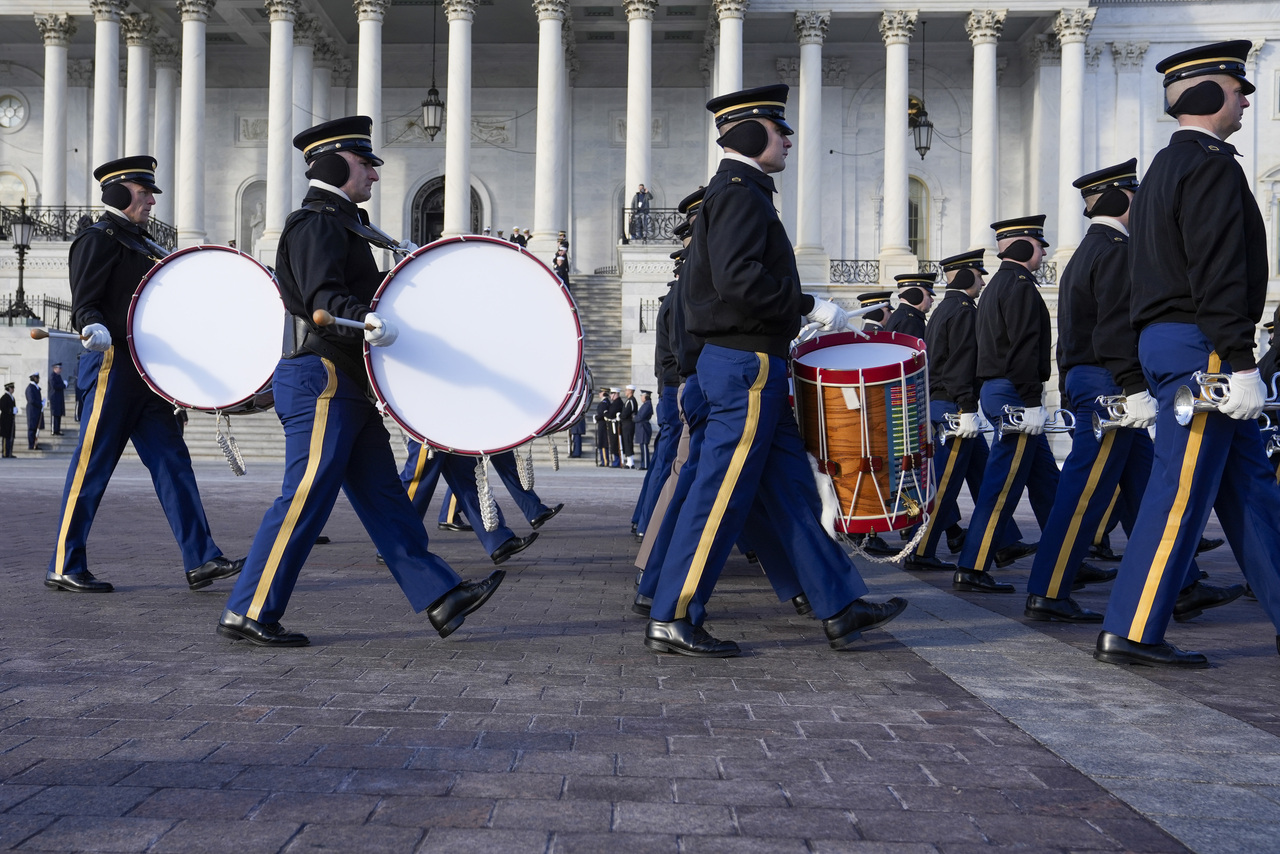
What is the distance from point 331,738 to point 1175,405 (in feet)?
10.7

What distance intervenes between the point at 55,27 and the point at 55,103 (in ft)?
6.78

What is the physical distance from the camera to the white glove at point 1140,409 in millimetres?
5304

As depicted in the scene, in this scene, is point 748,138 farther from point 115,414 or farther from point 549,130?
point 549,130

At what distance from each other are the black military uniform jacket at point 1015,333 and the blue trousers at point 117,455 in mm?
4683

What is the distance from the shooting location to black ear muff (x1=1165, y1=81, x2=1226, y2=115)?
4.55m

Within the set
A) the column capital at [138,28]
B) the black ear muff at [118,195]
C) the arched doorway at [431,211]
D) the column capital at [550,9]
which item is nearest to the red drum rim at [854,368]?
the black ear muff at [118,195]

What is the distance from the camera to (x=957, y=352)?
7770 mm

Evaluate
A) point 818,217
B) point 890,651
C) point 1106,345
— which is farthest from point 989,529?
point 818,217

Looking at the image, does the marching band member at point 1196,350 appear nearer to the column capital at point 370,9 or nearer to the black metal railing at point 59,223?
the column capital at point 370,9

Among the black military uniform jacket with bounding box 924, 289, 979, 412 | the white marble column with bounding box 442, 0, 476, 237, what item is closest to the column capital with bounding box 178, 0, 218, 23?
the white marble column with bounding box 442, 0, 476, 237

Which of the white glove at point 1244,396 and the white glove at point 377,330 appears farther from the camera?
the white glove at point 377,330

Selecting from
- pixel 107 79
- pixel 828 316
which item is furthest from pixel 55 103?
pixel 828 316

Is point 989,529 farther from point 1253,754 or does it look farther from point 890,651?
point 1253,754

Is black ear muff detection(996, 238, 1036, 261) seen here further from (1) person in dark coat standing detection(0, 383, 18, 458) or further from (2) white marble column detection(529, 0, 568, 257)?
(2) white marble column detection(529, 0, 568, 257)
